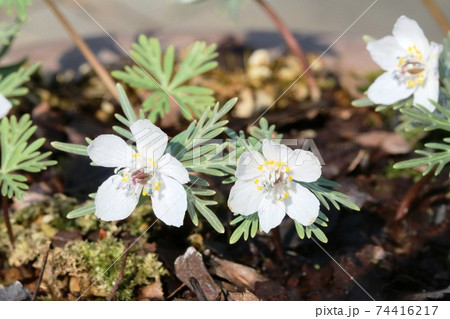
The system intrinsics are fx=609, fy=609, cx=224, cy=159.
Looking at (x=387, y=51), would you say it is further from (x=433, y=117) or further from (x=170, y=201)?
(x=170, y=201)

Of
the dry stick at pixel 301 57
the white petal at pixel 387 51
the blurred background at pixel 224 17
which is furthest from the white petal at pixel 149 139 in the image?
the blurred background at pixel 224 17

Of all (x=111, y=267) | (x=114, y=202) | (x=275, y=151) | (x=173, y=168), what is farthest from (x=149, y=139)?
(x=111, y=267)

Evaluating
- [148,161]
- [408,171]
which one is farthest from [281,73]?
[148,161]

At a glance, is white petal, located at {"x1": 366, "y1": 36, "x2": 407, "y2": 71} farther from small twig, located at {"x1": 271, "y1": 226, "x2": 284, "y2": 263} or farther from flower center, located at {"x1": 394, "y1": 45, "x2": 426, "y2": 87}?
small twig, located at {"x1": 271, "y1": 226, "x2": 284, "y2": 263}

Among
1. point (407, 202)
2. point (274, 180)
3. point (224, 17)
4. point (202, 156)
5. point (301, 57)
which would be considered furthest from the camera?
point (224, 17)

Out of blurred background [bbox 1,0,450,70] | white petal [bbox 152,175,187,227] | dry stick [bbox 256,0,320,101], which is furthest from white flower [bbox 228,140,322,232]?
blurred background [bbox 1,0,450,70]
